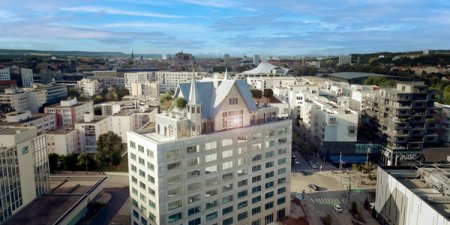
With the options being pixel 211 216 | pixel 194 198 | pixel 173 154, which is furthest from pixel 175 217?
pixel 173 154

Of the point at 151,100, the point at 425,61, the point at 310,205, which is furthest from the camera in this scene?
the point at 425,61

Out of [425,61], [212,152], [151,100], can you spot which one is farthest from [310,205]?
[425,61]

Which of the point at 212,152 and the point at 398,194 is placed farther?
the point at 398,194

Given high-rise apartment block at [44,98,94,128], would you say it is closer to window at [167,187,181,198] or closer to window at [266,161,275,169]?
window at [167,187,181,198]

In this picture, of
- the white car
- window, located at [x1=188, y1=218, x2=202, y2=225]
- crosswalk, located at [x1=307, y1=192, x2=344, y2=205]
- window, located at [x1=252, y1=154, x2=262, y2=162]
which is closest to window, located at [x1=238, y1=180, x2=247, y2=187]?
window, located at [x1=252, y1=154, x2=262, y2=162]

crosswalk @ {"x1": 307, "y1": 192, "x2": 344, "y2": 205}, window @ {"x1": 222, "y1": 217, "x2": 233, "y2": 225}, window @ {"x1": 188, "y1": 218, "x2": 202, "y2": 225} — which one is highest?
window @ {"x1": 188, "y1": 218, "x2": 202, "y2": 225}

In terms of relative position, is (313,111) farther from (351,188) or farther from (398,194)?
(398,194)

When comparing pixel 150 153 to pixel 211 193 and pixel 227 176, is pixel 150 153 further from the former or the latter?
pixel 227 176
